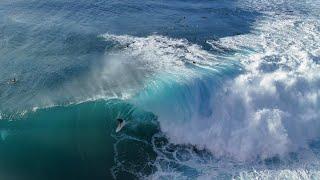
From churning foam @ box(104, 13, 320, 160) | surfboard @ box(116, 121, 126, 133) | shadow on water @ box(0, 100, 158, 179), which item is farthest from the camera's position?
churning foam @ box(104, 13, 320, 160)

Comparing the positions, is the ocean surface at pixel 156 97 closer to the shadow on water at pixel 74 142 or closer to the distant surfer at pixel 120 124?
the shadow on water at pixel 74 142

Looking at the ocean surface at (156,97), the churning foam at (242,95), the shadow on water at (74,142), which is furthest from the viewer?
the churning foam at (242,95)

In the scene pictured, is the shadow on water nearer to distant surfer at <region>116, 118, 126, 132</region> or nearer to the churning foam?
distant surfer at <region>116, 118, 126, 132</region>

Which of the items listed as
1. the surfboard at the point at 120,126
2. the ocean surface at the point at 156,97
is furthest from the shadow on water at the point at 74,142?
the surfboard at the point at 120,126

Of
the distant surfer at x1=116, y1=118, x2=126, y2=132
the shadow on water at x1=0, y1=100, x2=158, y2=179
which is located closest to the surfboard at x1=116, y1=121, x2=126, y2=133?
the distant surfer at x1=116, y1=118, x2=126, y2=132

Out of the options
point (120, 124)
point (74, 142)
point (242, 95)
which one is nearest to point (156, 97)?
point (120, 124)

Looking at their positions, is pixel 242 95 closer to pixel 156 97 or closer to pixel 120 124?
pixel 156 97

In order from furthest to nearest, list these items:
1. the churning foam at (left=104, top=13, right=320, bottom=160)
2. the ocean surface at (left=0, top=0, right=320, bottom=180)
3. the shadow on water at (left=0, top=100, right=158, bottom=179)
Result: the churning foam at (left=104, top=13, right=320, bottom=160) < the ocean surface at (left=0, top=0, right=320, bottom=180) < the shadow on water at (left=0, top=100, right=158, bottom=179)

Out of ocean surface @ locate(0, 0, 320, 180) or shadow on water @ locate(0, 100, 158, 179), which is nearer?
shadow on water @ locate(0, 100, 158, 179)

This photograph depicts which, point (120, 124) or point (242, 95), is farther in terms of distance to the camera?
point (242, 95)
